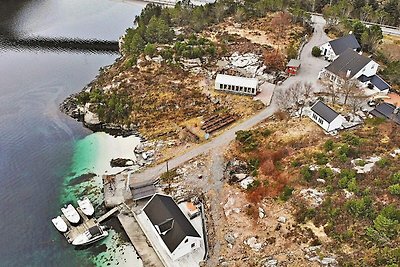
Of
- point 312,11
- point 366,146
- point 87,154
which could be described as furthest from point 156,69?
point 312,11

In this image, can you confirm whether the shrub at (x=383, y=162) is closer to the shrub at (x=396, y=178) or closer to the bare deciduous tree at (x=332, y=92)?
the shrub at (x=396, y=178)

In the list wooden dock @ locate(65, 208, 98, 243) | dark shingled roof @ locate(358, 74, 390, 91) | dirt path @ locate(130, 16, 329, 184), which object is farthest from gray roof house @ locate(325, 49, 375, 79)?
wooden dock @ locate(65, 208, 98, 243)

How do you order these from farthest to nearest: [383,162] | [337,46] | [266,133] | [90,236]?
[337,46], [266,133], [383,162], [90,236]

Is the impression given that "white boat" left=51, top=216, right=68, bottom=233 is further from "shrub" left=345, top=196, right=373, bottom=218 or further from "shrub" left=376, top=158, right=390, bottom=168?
"shrub" left=376, top=158, right=390, bottom=168

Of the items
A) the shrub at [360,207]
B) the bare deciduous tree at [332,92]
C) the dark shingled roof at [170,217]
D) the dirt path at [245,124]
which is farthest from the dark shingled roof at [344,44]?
the dark shingled roof at [170,217]

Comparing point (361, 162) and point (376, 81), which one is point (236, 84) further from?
point (361, 162)

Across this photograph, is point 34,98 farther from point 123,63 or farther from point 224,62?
point 224,62

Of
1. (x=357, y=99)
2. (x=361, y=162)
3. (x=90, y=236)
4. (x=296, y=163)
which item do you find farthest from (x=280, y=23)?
(x=90, y=236)
